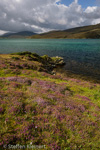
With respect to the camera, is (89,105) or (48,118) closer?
(48,118)

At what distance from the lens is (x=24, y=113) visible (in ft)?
22.9

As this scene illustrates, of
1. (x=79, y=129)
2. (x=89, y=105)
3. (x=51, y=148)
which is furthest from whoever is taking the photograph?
(x=89, y=105)

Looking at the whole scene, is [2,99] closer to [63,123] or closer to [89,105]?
[63,123]

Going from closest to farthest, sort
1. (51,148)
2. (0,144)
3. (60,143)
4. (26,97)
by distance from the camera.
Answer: (0,144) → (51,148) → (60,143) → (26,97)

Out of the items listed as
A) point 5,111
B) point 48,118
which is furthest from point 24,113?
point 48,118

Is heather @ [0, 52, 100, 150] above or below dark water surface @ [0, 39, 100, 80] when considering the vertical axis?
below

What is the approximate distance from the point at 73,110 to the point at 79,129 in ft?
6.29

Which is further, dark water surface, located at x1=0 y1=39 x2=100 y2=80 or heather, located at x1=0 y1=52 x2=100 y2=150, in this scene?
dark water surface, located at x1=0 y1=39 x2=100 y2=80

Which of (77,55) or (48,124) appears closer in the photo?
(48,124)

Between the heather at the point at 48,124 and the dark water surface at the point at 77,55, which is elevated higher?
the dark water surface at the point at 77,55

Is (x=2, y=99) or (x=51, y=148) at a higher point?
(x=2, y=99)

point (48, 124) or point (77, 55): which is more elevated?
point (77, 55)

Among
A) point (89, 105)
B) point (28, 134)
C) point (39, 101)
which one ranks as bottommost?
point (89, 105)

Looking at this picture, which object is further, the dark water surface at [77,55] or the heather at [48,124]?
the dark water surface at [77,55]
